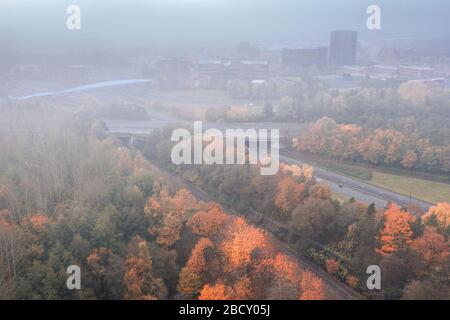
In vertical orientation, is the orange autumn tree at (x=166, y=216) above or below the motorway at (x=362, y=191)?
above

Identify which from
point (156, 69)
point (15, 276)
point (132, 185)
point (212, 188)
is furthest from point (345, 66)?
point (15, 276)

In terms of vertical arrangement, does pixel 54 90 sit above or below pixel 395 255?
above

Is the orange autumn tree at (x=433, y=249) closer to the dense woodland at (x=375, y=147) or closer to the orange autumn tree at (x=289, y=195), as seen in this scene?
the orange autumn tree at (x=289, y=195)

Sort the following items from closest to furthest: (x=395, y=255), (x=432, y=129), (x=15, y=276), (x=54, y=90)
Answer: (x=15, y=276) → (x=395, y=255) → (x=432, y=129) → (x=54, y=90)

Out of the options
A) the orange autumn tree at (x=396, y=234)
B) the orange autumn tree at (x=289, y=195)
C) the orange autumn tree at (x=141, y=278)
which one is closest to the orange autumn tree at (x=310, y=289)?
the orange autumn tree at (x=396, y=234)

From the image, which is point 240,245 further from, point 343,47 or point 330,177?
point 343,47

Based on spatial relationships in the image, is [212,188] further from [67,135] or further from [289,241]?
[67,135]

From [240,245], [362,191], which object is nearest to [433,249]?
[240,245]
